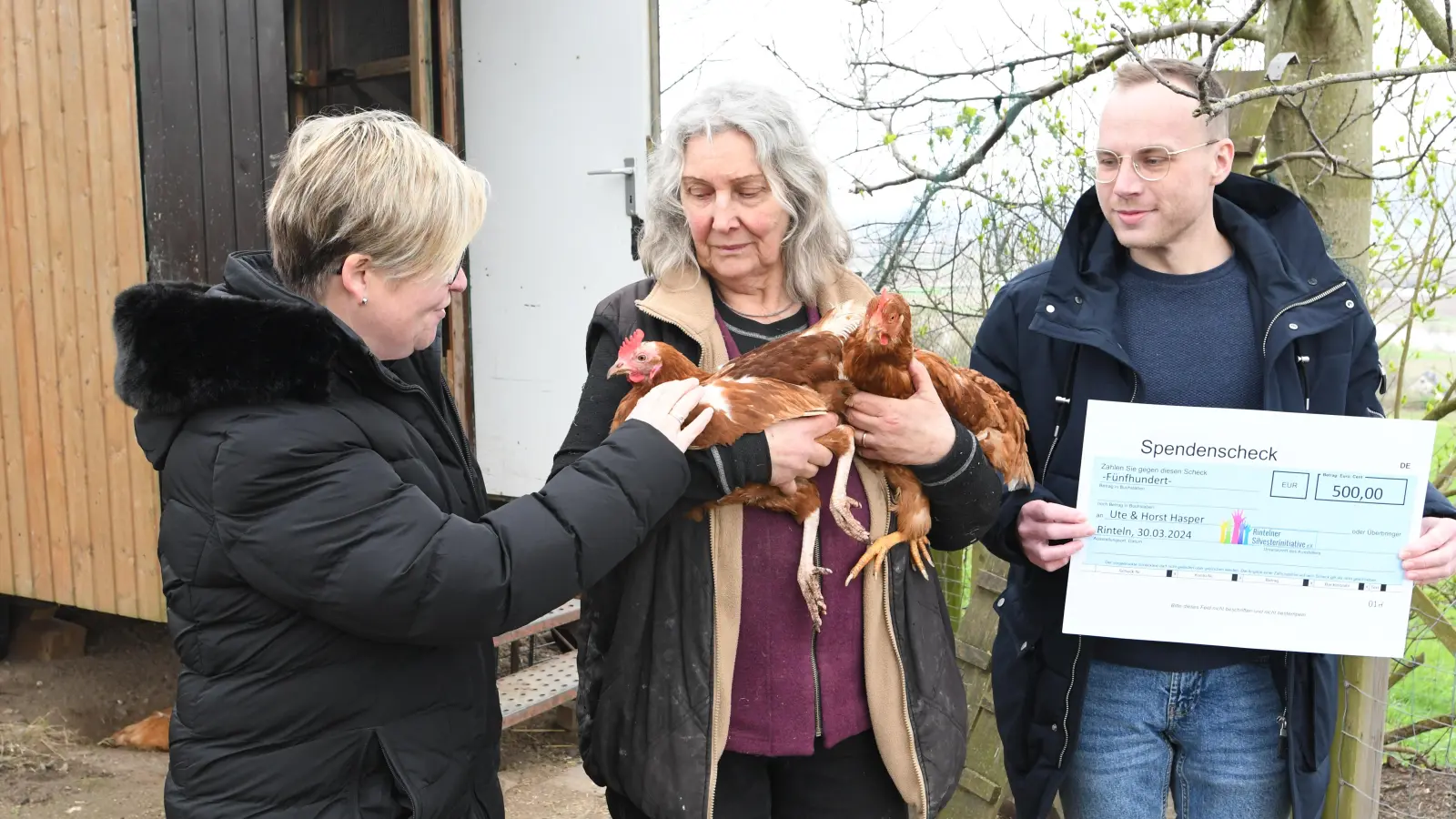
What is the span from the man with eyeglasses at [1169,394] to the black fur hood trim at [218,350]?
135 cm

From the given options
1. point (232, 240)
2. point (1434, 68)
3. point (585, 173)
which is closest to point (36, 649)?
point (232, 240)

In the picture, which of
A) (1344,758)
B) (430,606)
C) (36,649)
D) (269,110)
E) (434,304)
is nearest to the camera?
(430,606)

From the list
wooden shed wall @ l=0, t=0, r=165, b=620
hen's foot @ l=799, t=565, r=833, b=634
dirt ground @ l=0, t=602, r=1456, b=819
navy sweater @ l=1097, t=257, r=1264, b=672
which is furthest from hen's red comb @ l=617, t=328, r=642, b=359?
wooden shed wall @ l=0, t=0, r=165, b=620

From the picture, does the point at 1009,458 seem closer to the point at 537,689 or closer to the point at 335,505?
the point at 335,505

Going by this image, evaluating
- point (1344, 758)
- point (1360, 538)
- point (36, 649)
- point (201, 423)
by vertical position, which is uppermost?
point (201, 423)

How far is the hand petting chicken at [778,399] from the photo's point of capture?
1744 millimetres

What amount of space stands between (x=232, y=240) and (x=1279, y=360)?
12.1 ft

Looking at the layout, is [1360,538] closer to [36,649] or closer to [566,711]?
[566,711]

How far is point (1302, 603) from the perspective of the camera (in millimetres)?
1931

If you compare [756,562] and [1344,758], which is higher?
[756,562]

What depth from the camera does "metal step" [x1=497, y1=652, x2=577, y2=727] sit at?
3.79 metres

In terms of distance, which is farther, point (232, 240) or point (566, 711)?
point (566, 711)

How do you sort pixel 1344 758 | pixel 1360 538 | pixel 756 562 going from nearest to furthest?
pixel 756 562 → pixel 1360 538 → pixel 1344 758

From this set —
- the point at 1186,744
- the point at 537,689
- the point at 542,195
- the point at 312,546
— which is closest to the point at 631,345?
the point at 312,546
